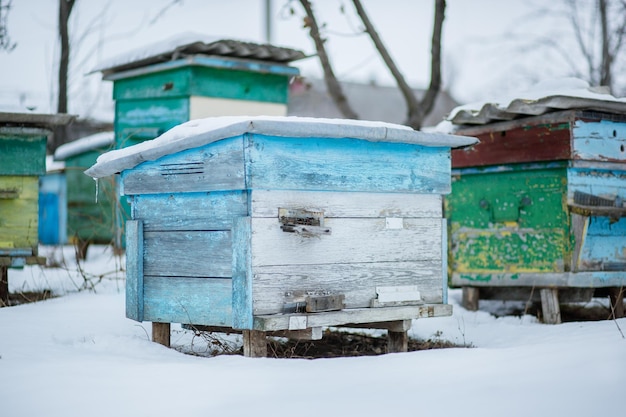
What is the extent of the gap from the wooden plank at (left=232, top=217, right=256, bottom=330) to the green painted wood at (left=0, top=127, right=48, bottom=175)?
3389mm

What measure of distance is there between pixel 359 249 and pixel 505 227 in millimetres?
2319

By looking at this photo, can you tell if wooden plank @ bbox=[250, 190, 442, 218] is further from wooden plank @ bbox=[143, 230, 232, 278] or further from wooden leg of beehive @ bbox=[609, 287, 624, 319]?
wooden leg of beehive @ bbox=[609, 287, 624, 319]

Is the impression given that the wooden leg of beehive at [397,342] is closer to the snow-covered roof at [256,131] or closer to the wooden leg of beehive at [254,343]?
the wooden leg of beehive at [254,343]

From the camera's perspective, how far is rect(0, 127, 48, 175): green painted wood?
22.2ft

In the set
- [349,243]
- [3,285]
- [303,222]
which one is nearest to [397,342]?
[349,243]

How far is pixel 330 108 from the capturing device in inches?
1268

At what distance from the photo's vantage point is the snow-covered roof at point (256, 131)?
13.5 feet

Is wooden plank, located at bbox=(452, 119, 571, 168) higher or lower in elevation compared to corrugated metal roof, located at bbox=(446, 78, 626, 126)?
lower

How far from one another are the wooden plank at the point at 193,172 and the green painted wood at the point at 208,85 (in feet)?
12.4

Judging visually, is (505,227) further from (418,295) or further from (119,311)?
(119,311)

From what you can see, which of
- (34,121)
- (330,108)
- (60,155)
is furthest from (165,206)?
(330,108)

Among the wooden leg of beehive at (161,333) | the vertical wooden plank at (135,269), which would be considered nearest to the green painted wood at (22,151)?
the vertical wooden plank at (135,269)

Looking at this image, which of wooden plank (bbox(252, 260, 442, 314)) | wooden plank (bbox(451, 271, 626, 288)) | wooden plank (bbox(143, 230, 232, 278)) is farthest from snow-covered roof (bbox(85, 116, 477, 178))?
wooden plank (bbox(451, 271, 626, 288))

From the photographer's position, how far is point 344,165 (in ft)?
14.9
